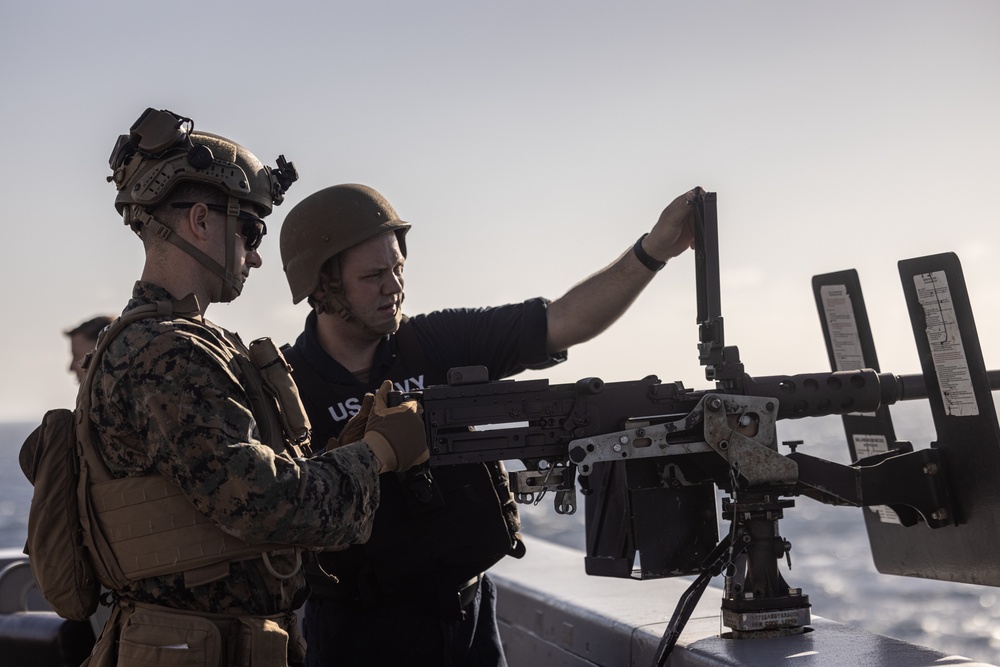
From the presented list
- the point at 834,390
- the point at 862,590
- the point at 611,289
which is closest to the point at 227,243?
the point at 611,289

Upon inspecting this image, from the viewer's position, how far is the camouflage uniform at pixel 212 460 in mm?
2576

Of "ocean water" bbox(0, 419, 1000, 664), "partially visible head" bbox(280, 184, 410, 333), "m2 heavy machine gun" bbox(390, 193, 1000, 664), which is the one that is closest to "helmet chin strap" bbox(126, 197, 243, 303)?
"m2 heavy machine gun" bbox(390, 193, 1000, 664)

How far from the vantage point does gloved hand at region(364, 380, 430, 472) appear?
2992 mm

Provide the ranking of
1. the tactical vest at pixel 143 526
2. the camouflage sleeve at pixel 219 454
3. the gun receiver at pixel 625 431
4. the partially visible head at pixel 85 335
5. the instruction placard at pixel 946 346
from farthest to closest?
1. the partially visible head at pixel 85 335
2. the instruction placard at pixel 946 346
3. the gun receiver at pixel 625 431
4. the tactical vest at pixel 143 526
5. the camouflage sleeve at pixel 219 454

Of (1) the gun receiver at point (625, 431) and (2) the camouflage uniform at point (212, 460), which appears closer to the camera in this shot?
(2) the camouflage uniform at point (212, 460)

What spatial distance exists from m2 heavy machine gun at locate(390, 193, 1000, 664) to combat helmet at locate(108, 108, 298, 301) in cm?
80

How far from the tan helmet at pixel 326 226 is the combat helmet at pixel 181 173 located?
792 mm

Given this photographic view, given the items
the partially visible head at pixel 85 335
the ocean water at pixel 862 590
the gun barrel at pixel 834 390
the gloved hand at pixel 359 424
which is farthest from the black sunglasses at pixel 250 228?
the ocean water at pixel 862 590

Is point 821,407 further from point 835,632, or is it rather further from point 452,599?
point 452,599

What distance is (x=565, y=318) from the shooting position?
412cm

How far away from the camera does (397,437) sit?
9.92 ft

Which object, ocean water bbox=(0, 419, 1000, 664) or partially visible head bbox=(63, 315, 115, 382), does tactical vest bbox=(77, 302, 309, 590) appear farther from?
ocean water bbox=(0, 419, 1000, 664)

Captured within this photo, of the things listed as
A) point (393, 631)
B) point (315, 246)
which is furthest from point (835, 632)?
point (315, 246)

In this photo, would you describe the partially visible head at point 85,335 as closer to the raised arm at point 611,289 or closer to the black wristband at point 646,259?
the raised arm at point 611,289
